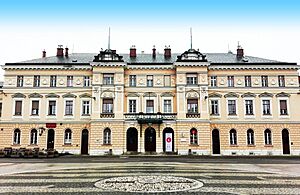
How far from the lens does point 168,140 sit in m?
35.3

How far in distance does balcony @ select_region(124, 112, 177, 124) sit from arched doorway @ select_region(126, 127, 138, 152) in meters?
1.59

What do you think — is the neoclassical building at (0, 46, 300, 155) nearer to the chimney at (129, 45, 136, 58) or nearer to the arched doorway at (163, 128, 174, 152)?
the arched doorway at (163, 128, 174, 152)

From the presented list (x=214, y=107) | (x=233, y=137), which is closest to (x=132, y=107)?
(x=214, y=107)

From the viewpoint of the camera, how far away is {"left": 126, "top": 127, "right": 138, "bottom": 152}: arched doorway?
35719mm

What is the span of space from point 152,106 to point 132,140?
17.0ft

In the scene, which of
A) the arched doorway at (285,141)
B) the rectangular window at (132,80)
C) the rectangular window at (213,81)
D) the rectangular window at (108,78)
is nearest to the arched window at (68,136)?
the rectangular window at (108,78)

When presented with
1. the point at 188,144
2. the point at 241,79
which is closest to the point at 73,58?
the point at 188,144

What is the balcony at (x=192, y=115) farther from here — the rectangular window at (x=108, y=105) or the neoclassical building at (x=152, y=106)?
the rectangular window at (x=108, y=105)

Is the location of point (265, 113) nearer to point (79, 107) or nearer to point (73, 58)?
point (79, 107)

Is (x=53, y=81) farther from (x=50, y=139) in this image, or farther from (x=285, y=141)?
(x=285, y=141)

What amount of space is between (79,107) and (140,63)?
1001 centimetres

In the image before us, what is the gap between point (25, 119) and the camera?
3669 cm

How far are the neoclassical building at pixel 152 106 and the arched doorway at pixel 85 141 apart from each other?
129 millimetres

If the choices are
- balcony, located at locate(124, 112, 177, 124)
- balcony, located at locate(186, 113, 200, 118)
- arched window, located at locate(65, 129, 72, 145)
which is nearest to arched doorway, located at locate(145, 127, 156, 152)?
balcony, located at locate(124, 112, 177, 124)
